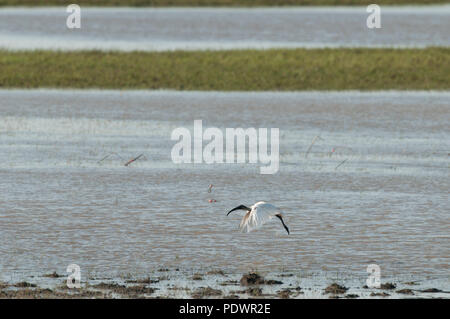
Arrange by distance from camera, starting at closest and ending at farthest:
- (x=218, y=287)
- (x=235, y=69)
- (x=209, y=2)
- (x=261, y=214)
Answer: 1. (x=218, y=287)
2. (x=261, y=214)
3. (x=235, y=69)
4. (x=209, y=2)

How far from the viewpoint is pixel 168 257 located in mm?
16125

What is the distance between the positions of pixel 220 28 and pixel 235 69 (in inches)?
1217

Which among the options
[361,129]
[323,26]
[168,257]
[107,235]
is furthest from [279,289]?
[323,26]

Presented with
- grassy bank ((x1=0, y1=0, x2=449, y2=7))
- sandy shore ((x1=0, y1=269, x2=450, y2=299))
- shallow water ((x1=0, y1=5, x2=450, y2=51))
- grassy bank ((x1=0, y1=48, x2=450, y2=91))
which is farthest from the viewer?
grassy bank ((x1=0, y1=0, x2=449, y2=7))

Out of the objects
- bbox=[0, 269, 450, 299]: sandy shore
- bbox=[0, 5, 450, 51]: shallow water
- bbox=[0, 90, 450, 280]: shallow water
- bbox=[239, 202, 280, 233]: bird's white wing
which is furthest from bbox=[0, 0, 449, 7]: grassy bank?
bbox=[0, 269, 450, 299]: sandy shore

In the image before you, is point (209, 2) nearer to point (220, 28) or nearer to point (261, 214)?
point (220, 28)

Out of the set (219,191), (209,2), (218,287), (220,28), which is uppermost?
(209,2)

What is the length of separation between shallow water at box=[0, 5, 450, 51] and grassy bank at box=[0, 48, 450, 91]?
267 inches

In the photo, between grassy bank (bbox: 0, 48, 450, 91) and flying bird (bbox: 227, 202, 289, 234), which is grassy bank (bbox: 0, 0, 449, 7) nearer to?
grassy bank (bbox: 0, 48, 450, 91)

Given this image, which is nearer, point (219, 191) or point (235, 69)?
point (219, 191)

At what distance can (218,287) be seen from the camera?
46.6 feet

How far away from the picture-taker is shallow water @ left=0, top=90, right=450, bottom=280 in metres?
16.3

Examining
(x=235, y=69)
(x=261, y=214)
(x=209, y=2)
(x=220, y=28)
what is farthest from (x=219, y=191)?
(x=209, y=2)

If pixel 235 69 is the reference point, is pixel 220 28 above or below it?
above
